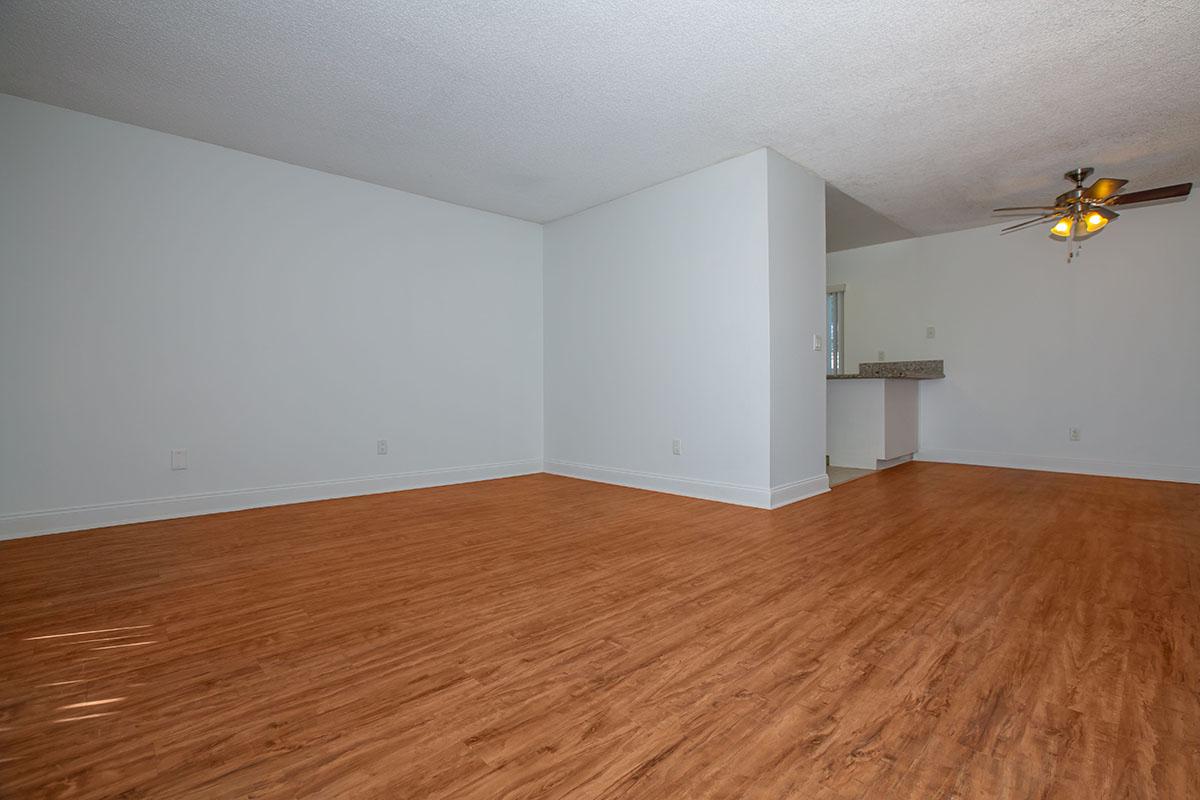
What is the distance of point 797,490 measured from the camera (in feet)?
13.4

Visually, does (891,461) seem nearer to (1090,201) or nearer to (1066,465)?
(1066,465)

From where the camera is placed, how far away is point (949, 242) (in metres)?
6.03

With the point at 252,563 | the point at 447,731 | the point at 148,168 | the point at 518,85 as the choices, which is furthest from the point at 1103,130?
the point at 148,168

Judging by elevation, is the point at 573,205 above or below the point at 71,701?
above

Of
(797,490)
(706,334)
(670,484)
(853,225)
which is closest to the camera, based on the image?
(797,490)

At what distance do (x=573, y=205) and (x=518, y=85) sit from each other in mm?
2085

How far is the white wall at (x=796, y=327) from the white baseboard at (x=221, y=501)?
270 centimetres

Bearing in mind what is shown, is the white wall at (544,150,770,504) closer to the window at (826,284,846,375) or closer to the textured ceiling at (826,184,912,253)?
the textured ceiling at (826,184,912,253)

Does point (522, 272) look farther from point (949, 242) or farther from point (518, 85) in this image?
point (949, 242)

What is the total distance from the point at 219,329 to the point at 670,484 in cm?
348

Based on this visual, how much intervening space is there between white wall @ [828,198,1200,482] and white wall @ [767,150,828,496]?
255 cm

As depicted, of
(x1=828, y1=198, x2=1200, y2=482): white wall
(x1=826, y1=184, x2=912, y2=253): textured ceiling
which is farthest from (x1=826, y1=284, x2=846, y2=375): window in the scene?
(x1=826, y1=184, x2=912, y2=253): textured ceiling

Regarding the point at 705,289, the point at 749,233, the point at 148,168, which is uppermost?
the point at 148,168

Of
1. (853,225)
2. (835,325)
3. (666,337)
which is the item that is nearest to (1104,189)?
(853,225)
